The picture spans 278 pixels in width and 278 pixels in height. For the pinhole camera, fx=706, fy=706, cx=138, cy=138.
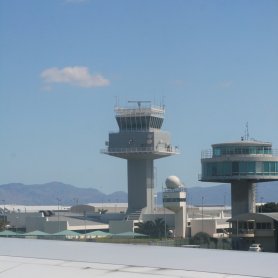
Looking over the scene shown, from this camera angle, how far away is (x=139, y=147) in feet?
229

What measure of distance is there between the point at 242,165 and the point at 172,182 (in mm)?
7499

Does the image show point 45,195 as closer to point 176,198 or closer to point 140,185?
point 140,185

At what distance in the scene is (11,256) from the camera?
6445mm

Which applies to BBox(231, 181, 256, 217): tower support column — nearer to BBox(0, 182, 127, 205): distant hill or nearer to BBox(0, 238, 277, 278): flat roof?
BBox(0, 238, 277, 278): flat roof

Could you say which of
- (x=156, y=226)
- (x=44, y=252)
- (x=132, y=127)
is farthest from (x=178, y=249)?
(x=156, y=226)

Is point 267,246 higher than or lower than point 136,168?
lower

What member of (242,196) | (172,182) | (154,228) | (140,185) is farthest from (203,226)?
(140,185)

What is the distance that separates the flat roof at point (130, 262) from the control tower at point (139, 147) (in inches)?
1427

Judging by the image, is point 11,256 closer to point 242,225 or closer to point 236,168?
point 242,225

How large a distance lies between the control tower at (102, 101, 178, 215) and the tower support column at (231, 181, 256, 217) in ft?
24.1

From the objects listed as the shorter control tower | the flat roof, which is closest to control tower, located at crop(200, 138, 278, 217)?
the shorter control tower

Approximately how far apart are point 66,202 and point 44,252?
13059 cm

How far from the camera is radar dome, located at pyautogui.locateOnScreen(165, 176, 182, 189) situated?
6359 cm

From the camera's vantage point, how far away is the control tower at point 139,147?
52844 mm
